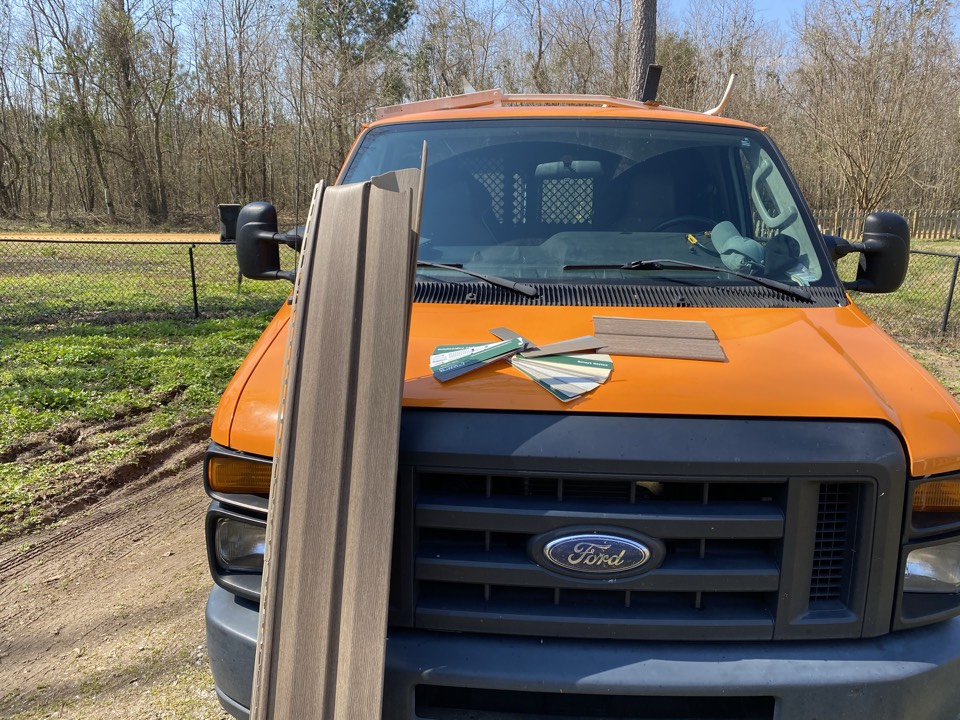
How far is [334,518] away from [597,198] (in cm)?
200

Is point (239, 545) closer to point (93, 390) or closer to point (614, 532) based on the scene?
point (614, 532)

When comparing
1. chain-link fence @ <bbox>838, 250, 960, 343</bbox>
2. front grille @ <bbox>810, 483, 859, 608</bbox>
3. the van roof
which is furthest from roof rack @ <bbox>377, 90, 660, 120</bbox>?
chain-link fence @ <bbox>838, 250, 960, 343</bbox>

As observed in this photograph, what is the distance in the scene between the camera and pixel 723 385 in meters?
2.01

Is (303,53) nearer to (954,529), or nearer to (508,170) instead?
(508,170)

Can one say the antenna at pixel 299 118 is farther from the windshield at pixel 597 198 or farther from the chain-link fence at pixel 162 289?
the windshield at pixel 597 198

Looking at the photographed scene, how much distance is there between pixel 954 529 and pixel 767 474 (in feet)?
1.86

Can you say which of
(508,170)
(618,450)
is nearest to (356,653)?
(618,450)

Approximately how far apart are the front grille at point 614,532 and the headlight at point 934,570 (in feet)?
0.65

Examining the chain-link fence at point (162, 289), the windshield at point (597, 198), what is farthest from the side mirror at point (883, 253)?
the chain-link fence at point (162, 289)

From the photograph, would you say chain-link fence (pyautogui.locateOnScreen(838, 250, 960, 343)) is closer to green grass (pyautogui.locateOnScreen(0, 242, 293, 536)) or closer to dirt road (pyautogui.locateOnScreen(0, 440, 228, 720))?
green grass (pyautogui.locateOnScreen(0, 242, 293, 536))

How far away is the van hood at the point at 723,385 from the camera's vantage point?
1.94 meters

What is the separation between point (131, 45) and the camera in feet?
95.1

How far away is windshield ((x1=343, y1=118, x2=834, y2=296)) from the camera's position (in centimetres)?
299

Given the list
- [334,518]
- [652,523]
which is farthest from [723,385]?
[334,518]
